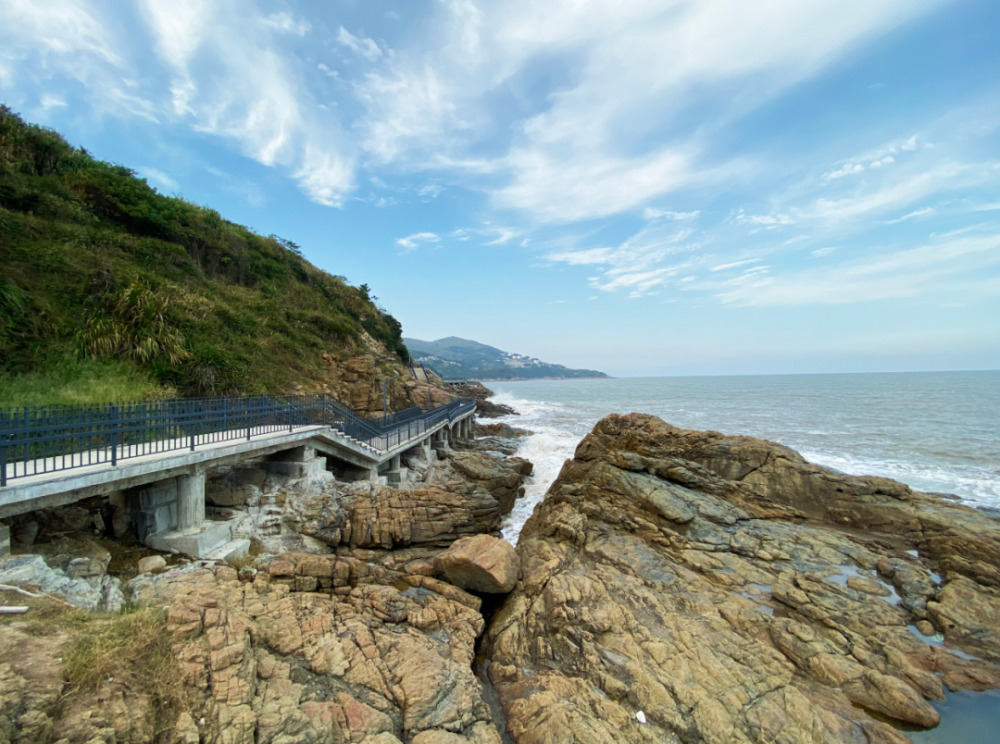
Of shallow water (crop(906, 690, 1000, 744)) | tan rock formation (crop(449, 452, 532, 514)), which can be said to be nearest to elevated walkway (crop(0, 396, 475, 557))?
tan rock formation (crop(449, 452, 532, 514))

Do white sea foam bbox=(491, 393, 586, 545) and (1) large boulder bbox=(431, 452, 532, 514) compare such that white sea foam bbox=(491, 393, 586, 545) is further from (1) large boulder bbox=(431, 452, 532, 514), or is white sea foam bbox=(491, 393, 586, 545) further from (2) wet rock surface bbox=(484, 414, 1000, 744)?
(2) wet rock surface bbox=(484, 414, 1000, 744)

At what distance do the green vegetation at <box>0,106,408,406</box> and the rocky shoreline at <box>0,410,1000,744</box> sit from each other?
26.3ft

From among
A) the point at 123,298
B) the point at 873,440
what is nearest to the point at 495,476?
the point at 123,298

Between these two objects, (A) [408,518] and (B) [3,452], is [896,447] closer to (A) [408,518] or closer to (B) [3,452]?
(A) [408,518]

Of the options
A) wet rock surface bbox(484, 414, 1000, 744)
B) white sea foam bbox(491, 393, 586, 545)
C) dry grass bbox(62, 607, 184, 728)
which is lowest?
white sea foam bbox(491, 393, 586, 545)

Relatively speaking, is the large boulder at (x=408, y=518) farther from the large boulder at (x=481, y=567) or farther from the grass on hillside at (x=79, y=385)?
the grass on hillside at (x=79, y=385)

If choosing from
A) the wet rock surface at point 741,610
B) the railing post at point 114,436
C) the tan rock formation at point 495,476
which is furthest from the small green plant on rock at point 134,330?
the wet rock surface at point 741,610

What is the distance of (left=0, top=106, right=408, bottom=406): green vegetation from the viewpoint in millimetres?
14383

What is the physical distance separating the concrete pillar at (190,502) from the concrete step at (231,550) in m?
0.71

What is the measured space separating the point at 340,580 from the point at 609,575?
573cm

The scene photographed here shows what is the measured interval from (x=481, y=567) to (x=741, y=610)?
523cm

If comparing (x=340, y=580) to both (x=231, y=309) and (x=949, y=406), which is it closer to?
(x=231, y=309)

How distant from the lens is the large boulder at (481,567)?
360 inches

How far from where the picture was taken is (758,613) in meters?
8.41
